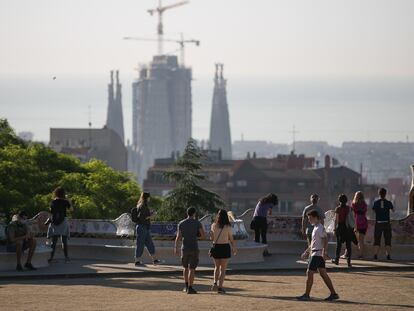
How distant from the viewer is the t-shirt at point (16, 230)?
88.8 feet

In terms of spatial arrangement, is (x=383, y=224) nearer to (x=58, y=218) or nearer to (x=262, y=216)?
(x=262, y=216)

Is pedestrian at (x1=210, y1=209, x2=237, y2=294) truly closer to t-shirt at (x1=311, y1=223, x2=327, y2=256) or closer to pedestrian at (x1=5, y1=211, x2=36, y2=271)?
t-shirt at (x1=311, y1=223, x2=327, y2=256)

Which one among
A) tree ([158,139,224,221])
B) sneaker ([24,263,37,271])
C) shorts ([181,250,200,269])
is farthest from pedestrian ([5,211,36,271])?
tree ([158,139,224,221])

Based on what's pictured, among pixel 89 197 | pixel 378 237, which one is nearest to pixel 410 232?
pixel 378 237

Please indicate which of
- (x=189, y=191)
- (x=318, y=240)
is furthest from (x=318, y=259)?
(x=189, y=191)

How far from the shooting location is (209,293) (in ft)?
81.0

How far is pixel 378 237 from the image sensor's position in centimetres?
3042

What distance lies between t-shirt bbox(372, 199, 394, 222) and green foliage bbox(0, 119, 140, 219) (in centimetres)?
2321

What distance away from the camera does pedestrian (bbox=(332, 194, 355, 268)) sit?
2908 centimetres

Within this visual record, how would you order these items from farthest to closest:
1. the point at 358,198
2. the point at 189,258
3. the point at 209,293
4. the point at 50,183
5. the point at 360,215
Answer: the point at 50,183
the point at 360,215
the point at 358,198
the point at 189,258
the point at 209,293

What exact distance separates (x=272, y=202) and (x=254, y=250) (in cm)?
131

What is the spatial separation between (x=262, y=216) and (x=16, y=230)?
5665 millimetres

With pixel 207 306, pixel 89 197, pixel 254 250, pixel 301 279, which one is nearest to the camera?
pixel 207 306

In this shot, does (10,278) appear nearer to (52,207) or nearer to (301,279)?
(52,207)
